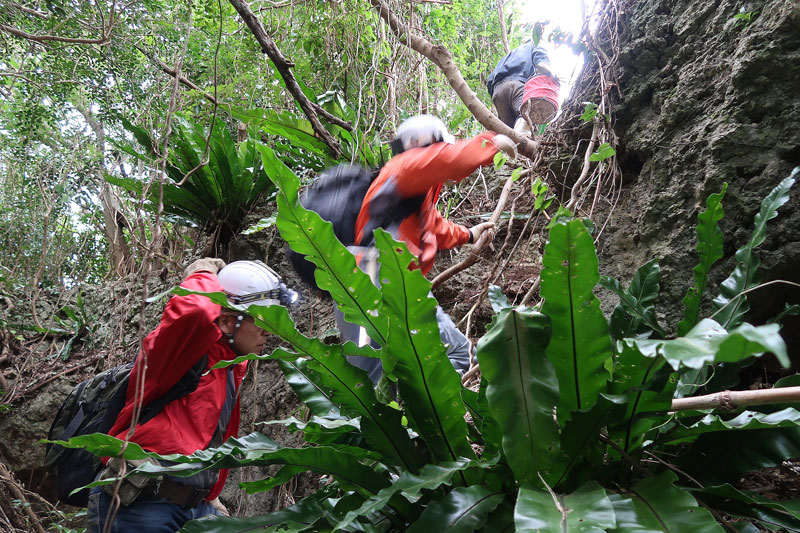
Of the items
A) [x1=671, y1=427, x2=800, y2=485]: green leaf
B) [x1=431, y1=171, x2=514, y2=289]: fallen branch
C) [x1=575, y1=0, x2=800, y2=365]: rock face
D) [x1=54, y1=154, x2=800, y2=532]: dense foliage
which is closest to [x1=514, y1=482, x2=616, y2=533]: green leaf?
[x1=54, y1=154, x2=800, y2=532]: dense foliage

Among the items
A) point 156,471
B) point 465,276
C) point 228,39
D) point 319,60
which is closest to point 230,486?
point 465,276

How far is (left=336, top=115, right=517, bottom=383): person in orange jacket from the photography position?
224cm

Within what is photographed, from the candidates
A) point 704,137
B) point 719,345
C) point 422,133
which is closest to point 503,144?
point 422,133

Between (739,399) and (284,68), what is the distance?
2.92 metres

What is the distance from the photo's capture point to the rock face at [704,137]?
6.14ft

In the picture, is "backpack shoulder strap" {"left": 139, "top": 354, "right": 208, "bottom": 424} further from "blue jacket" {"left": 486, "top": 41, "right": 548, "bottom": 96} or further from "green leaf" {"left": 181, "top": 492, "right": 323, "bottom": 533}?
"blue jacket" {"left": 486, "top": 41, "right": 548, "bottom": 96}

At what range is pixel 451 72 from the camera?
146 inches

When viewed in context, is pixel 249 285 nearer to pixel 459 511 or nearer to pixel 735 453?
pixel 459 511

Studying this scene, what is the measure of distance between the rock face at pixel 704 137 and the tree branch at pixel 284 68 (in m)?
1.87

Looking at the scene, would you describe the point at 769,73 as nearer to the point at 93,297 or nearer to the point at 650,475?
the point at 650,475

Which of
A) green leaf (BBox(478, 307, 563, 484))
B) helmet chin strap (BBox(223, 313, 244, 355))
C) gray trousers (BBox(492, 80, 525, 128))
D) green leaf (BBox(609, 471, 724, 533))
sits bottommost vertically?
green leaf (BBox(609, 471, 724, 533))

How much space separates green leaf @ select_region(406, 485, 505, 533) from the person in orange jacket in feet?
3.46

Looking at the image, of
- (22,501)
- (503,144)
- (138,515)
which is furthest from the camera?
(22,501)

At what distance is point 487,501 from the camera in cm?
121
